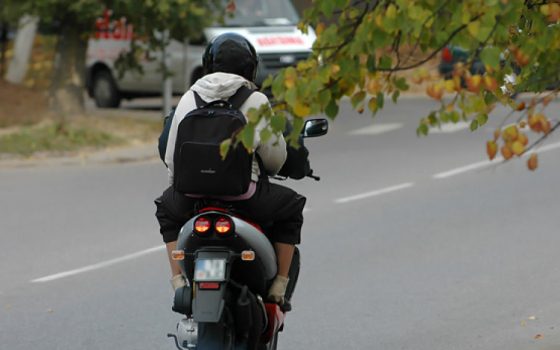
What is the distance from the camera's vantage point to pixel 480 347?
25.5ft

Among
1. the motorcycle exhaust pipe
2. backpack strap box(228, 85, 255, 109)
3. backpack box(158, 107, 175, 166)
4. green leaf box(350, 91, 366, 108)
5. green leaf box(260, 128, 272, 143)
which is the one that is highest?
green leaf box(350, 91, 366, 108)

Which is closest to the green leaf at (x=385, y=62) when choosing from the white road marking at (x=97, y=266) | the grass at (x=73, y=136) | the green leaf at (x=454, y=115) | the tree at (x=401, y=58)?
the tree at (x=401, y=58)

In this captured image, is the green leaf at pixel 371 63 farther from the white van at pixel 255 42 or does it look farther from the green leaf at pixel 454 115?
the white van at pixel 255 42

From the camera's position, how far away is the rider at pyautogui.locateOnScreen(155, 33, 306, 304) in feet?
19.8

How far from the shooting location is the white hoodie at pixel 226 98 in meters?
6.00

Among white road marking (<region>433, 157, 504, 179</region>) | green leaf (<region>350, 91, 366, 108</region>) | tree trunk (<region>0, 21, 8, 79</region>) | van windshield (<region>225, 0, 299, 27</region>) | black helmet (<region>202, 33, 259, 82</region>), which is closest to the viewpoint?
green leaf (<region>350, 91, 366, 108</region>)

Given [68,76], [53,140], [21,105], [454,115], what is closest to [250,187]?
[454,115]

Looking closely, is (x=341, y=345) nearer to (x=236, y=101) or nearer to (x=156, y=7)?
(x=236, y=101)

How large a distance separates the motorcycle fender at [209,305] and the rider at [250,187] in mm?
469

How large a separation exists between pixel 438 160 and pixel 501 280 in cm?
737

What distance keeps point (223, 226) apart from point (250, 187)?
298 millimetres

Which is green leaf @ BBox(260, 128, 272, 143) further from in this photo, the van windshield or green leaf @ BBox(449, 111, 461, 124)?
the van windshield

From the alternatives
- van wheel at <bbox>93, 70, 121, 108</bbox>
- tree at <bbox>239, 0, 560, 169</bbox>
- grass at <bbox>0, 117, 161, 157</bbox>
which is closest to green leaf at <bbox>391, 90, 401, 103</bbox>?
tree at <bbox>239, 0, 560, 169</bbox>

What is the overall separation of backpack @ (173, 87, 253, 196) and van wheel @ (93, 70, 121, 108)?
65.7ft
